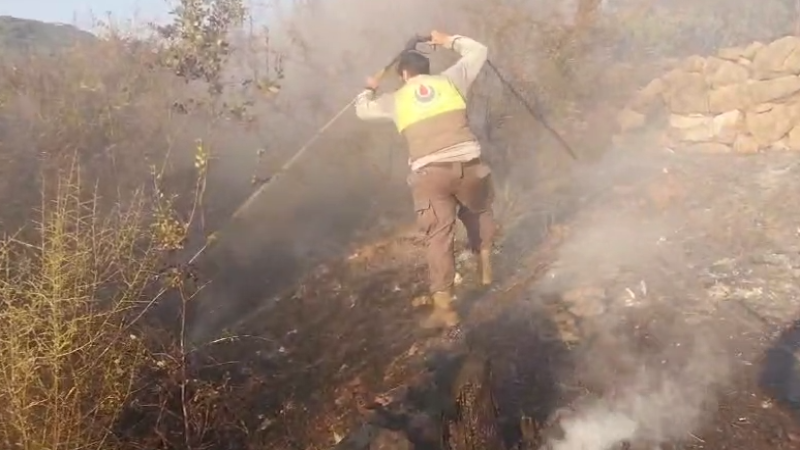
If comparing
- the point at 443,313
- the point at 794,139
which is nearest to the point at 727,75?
the point at 794,139

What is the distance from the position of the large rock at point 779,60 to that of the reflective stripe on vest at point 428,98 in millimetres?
4030

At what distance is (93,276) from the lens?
3.48m

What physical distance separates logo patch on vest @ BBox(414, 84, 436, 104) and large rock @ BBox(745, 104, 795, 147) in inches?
153

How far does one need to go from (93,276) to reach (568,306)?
9.30 feet

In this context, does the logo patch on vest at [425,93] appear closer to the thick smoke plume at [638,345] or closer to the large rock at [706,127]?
the thick smoke plume at [638,345]

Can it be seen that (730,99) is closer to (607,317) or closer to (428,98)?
(607,317)

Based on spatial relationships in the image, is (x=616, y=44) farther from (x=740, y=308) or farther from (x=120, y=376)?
(x=120, y=376)

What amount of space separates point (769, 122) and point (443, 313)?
3997 millimetres

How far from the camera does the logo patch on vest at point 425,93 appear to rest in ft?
15.0

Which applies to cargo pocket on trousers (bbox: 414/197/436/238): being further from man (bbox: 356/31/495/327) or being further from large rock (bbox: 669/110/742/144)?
large rock (bbox: 669/110/742/144)

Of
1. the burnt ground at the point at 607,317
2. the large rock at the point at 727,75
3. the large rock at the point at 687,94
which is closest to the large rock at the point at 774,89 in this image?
the large rock at the point at 727,75

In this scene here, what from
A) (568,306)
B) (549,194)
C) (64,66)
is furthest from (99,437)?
(64,66)

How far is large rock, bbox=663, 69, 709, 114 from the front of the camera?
732 cm

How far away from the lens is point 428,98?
180 inches
